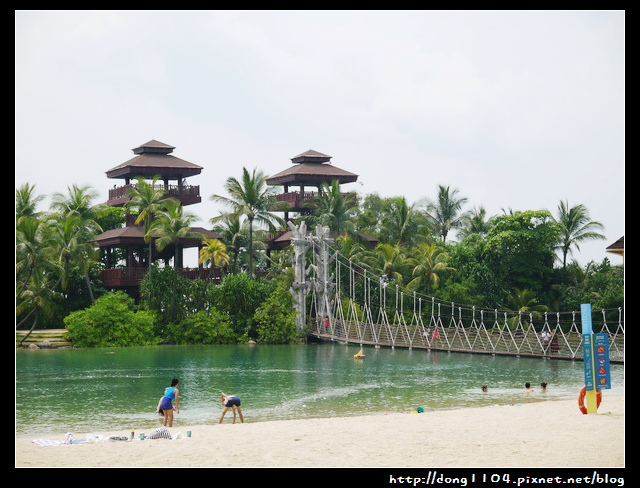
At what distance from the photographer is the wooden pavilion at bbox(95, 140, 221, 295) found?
4859 cm

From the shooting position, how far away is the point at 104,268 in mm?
51031

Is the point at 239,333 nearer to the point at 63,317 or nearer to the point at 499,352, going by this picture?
the point at 63,317

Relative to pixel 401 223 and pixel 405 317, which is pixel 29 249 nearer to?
pixel 405 317

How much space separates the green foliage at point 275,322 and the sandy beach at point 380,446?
29.9 meters

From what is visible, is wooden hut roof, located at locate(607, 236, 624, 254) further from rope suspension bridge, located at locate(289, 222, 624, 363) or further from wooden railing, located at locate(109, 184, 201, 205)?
wooden railing, located at locate(109, 184, 201, 205)

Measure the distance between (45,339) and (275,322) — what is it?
1091cm

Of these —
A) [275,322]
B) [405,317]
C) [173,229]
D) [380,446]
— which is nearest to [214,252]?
[173,229]

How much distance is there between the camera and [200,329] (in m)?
46.0

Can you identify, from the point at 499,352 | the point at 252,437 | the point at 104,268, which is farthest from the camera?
the point at 104,268

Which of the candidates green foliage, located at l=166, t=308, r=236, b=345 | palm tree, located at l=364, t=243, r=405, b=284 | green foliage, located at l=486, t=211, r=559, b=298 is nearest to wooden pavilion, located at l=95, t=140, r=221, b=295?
green foliage, located at l=166, t=308, r=236, b=345

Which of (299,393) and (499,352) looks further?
(499,352)
